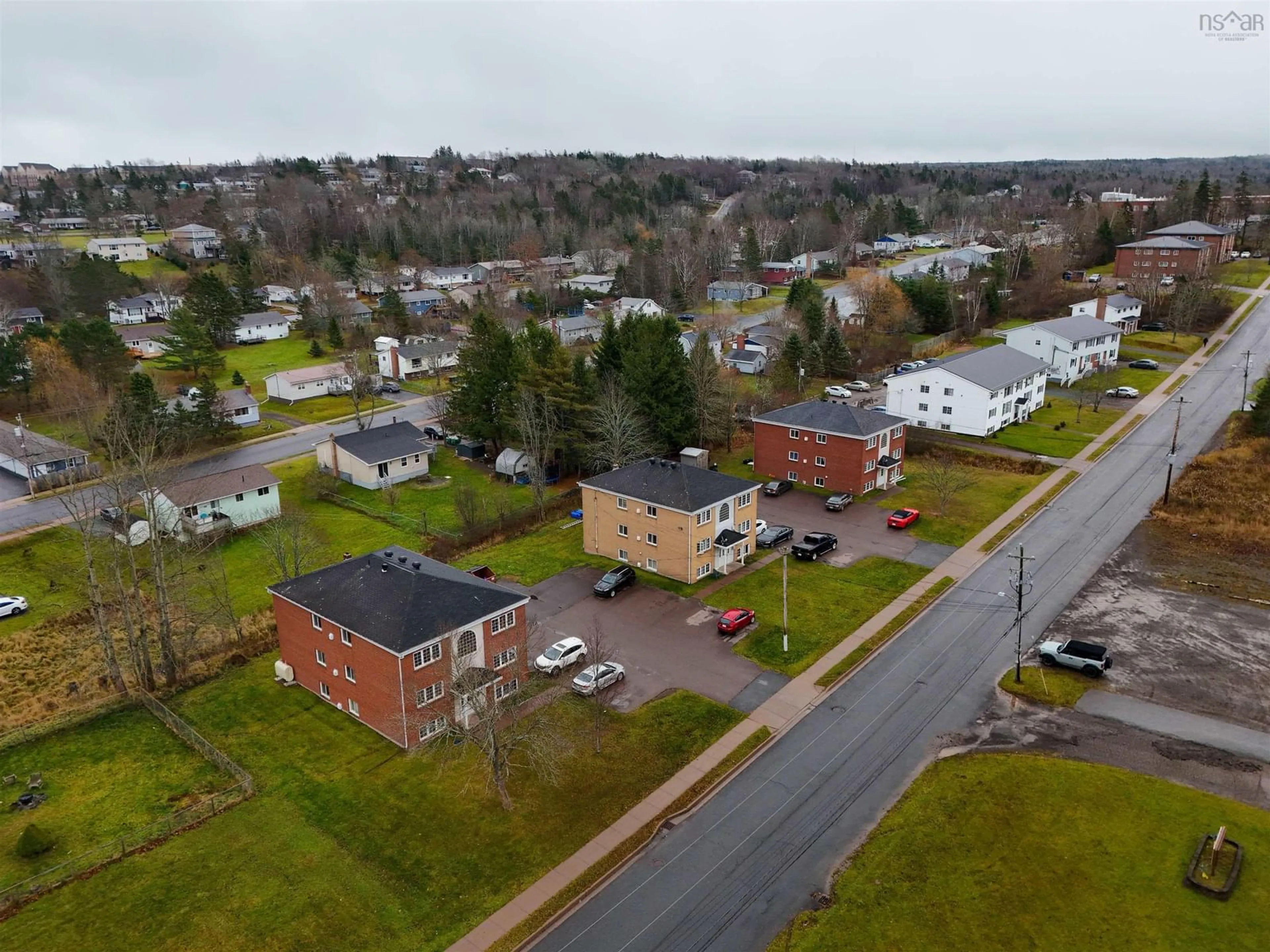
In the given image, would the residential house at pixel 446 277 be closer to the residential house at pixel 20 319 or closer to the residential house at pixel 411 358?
the residential house at pixel 411 358

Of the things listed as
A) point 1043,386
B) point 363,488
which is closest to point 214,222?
point 363,488

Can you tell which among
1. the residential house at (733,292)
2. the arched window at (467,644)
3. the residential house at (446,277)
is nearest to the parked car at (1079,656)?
the arched window at (467,644)

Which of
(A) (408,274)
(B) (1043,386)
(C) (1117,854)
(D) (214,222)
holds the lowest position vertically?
(C) (1117,854)

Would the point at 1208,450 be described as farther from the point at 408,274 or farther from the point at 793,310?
the point at 408,274

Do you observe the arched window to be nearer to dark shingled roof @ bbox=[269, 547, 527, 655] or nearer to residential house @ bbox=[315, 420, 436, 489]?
dark shingled roof @ bbox=[269, 547, 527, 655]

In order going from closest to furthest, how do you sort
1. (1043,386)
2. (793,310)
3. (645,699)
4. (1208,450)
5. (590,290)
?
(645,699)
(1208,450)
(1043,386)
(793,310)
(590,290)

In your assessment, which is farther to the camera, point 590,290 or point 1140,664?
point 590,290

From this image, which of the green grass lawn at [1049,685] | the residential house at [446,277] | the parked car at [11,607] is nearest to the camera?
the green grass lawn at [1049,685]
